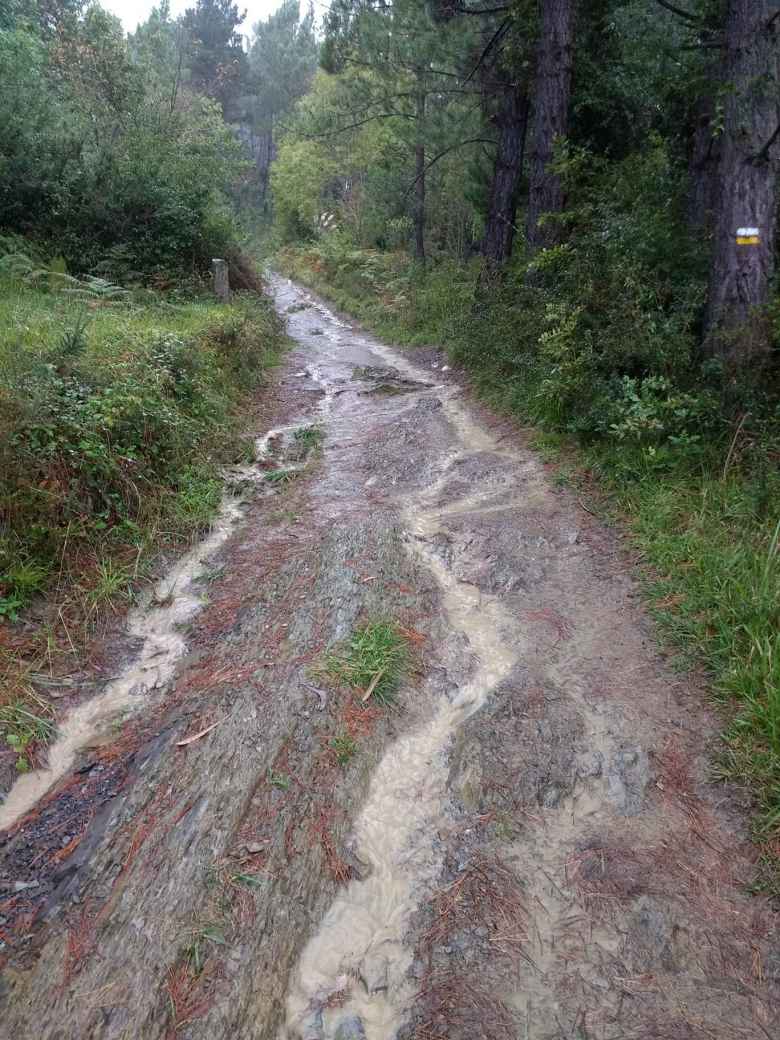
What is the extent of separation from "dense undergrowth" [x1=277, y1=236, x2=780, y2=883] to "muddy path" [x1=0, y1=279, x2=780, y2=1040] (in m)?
0.27

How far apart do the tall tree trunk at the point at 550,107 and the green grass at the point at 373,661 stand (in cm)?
745

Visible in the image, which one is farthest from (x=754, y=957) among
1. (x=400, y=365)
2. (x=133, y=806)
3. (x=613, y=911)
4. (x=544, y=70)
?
(x=400, y=365)

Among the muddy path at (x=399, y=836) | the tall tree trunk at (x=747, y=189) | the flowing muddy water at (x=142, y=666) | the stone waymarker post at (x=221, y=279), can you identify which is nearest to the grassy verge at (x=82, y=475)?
the flowing muddy water at (x=142, y=666)

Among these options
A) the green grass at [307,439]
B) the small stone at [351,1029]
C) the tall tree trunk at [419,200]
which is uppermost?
the tall tree trunk at [419,200]

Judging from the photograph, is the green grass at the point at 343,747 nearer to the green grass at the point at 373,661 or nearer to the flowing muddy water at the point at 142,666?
the green grass at the point at 373,661

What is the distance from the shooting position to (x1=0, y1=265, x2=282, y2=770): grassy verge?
441 centimetres

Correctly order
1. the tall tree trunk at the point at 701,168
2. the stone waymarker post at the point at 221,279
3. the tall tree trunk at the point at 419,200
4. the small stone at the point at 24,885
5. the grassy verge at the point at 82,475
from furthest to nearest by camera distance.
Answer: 1. the tall tree trunk at the point at 419,200
2. the stone waymarker post at the point at 221,279
3. the tall tree trunk at the point at 701,168
4. the grassy verge at the point at 82,475
5. the small stone at the point at 24,885

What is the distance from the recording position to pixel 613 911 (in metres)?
2.78

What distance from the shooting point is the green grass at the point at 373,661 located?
4.08 metres

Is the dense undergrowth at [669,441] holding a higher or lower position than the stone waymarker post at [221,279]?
lower

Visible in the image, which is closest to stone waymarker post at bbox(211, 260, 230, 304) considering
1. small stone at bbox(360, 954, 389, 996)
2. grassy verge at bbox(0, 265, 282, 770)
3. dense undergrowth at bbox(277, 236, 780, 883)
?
grassy verge at bbox(0, 265, 282, 770)

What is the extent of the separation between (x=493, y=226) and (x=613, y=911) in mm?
13184

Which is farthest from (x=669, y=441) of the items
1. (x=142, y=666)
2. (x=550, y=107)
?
(x=550, y=107)

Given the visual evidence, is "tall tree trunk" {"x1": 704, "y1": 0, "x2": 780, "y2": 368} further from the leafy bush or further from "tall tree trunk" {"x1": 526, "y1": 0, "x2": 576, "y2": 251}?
the leafy bush
